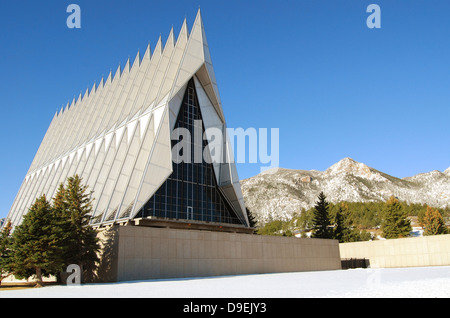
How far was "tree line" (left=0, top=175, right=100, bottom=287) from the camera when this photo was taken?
19.1 meters

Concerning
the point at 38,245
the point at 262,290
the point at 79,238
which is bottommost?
the point at 262,290

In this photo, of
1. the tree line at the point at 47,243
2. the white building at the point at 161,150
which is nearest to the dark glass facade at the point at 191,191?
the white building at the point at 161,150

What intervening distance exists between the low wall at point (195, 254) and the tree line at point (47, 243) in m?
1.39

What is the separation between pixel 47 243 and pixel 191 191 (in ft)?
47.3

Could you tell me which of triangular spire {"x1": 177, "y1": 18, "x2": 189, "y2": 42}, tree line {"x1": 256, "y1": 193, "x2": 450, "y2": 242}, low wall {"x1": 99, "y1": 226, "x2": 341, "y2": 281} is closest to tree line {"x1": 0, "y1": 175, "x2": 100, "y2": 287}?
low wall {"x1": 99, "y1": 226, "x2": 341, "y2": 281}

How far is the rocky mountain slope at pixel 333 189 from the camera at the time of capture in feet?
513

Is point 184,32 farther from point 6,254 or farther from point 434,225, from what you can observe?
point 434,225

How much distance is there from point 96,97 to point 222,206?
2793 cm

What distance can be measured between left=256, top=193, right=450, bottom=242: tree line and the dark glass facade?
1130 inches

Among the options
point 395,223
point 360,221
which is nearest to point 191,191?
point 395,223

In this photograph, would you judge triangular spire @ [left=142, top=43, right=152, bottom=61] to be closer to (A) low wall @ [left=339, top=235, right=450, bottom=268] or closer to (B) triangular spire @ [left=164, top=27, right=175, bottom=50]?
(B) triangular spire @ [left=164, top=27, right=175, bottom=50]

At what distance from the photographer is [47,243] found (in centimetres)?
1967

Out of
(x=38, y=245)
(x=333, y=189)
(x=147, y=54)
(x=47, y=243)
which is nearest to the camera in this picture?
(x=38, y=245)
